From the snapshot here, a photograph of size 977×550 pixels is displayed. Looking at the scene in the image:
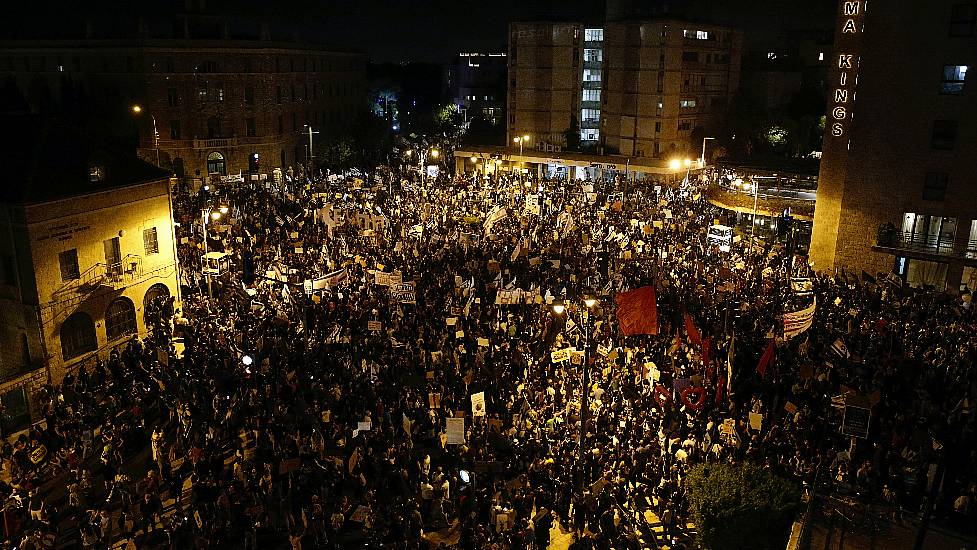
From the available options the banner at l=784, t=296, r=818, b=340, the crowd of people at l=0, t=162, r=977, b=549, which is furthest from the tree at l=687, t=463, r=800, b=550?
the banner at l=784, t=296, r=818, b=340

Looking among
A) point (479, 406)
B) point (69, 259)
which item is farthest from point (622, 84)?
point (479, 406)

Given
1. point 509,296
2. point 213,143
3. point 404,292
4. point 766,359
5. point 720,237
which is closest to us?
point 766,359

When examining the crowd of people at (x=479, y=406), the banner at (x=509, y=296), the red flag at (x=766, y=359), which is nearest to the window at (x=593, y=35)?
the crowd of people at (x=479, y=406)

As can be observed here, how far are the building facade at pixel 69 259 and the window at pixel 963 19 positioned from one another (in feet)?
107

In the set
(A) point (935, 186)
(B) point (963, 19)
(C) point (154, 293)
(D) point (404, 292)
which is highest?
(B) point (963, 19)

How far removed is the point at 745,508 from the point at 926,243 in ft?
77.2

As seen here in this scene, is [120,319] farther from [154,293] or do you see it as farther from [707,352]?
[707,352]

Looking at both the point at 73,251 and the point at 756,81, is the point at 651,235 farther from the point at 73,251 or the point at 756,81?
the point at 756,81

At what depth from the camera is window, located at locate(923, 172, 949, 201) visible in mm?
31047

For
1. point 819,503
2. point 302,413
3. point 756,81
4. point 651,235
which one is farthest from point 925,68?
point 756,81

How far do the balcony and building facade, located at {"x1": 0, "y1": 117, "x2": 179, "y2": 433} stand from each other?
31.0 m

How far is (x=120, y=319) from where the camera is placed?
2752 cm

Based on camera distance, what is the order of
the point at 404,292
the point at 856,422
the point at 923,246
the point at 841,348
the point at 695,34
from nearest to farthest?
the point at 856,422
the point at 841,348
the point at 404,292
the point at 923,246
the point at 695,34

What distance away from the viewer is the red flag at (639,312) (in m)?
20.6
